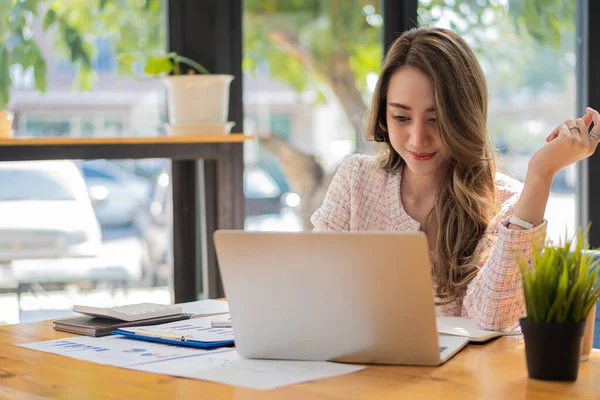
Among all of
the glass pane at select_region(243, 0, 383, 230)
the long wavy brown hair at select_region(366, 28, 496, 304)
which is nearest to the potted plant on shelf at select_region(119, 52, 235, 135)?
the glass pane at select_region(243, 0, 383, 230)

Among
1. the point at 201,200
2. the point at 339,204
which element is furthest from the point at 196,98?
the point at 339,204

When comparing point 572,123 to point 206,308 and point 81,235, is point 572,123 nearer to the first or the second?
point 206,308

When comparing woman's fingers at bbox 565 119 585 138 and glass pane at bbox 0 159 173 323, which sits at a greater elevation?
woman's fingers at bbox 565 119 585 138

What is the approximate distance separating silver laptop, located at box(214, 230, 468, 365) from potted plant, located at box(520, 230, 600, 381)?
0.50 ft

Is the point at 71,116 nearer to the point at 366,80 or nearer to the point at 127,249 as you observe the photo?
the point at 127,249

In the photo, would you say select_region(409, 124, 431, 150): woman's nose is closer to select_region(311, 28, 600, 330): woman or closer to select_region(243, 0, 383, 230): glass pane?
A: select_region(311, 28, 600, 330): woman

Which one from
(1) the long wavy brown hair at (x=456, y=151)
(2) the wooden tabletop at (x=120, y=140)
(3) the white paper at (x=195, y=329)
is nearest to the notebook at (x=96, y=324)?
(3) the white paper at (x=195, y=329)

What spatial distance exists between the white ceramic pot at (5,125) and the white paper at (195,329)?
47.9 inches

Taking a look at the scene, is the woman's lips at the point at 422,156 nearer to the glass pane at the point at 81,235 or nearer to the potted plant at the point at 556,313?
the potted plant at the point at 556,313

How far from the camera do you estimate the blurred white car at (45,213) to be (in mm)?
2926

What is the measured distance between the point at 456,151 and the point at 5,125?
1.44 metres

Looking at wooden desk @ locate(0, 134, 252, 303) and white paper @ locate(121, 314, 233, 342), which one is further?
wooden desk @ locate(0, 134, 252, 303)

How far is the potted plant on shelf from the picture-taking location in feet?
9.80

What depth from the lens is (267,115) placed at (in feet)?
11.2
